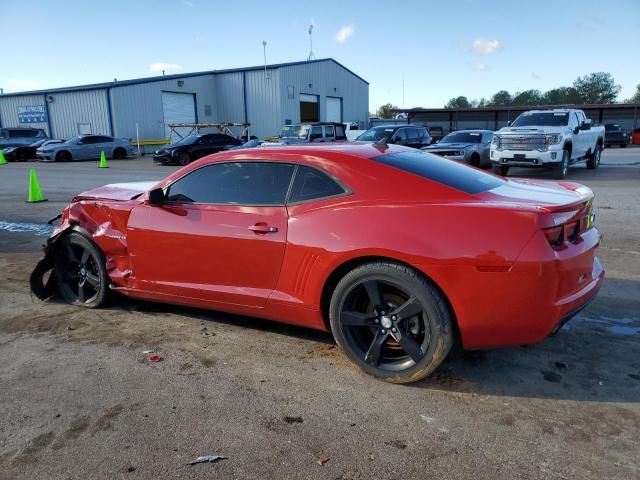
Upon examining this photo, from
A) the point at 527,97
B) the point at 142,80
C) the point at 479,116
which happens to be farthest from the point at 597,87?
the point at 142,80

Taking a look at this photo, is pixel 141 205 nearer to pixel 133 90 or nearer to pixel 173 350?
pixel 173 350

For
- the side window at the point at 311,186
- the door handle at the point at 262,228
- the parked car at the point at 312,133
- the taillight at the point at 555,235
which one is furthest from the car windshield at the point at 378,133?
the taillight at the point at 555,235

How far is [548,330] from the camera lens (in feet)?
9.75

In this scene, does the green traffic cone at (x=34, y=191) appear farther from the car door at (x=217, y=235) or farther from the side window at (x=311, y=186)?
the side window at (x=311, y=186)

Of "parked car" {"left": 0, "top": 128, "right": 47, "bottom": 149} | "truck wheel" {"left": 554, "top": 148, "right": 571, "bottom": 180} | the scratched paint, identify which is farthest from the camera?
"parked car" {"left": 0, "top": 128, "right": 47, "bottom": 149}

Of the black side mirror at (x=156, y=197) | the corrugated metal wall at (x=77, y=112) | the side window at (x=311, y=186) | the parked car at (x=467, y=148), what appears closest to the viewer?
the side window at (x=311, y=186)

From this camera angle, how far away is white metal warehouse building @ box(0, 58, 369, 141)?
114ft

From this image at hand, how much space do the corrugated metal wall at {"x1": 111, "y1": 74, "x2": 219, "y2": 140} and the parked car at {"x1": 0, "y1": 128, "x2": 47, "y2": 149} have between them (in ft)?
16.5

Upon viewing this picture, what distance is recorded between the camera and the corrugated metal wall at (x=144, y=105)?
34.2 meters

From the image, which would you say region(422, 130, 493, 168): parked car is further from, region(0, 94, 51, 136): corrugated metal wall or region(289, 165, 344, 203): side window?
region(0, 94, 51, 136): corrugated metal wall

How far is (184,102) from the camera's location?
38594 millimetres

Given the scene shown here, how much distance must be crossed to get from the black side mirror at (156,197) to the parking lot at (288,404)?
3.53ft

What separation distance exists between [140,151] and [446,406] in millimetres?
34054

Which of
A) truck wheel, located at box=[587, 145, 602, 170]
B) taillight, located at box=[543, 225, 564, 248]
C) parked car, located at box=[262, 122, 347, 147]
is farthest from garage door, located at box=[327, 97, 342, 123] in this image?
taillight, located at box=[543, 225, 564, 248]
